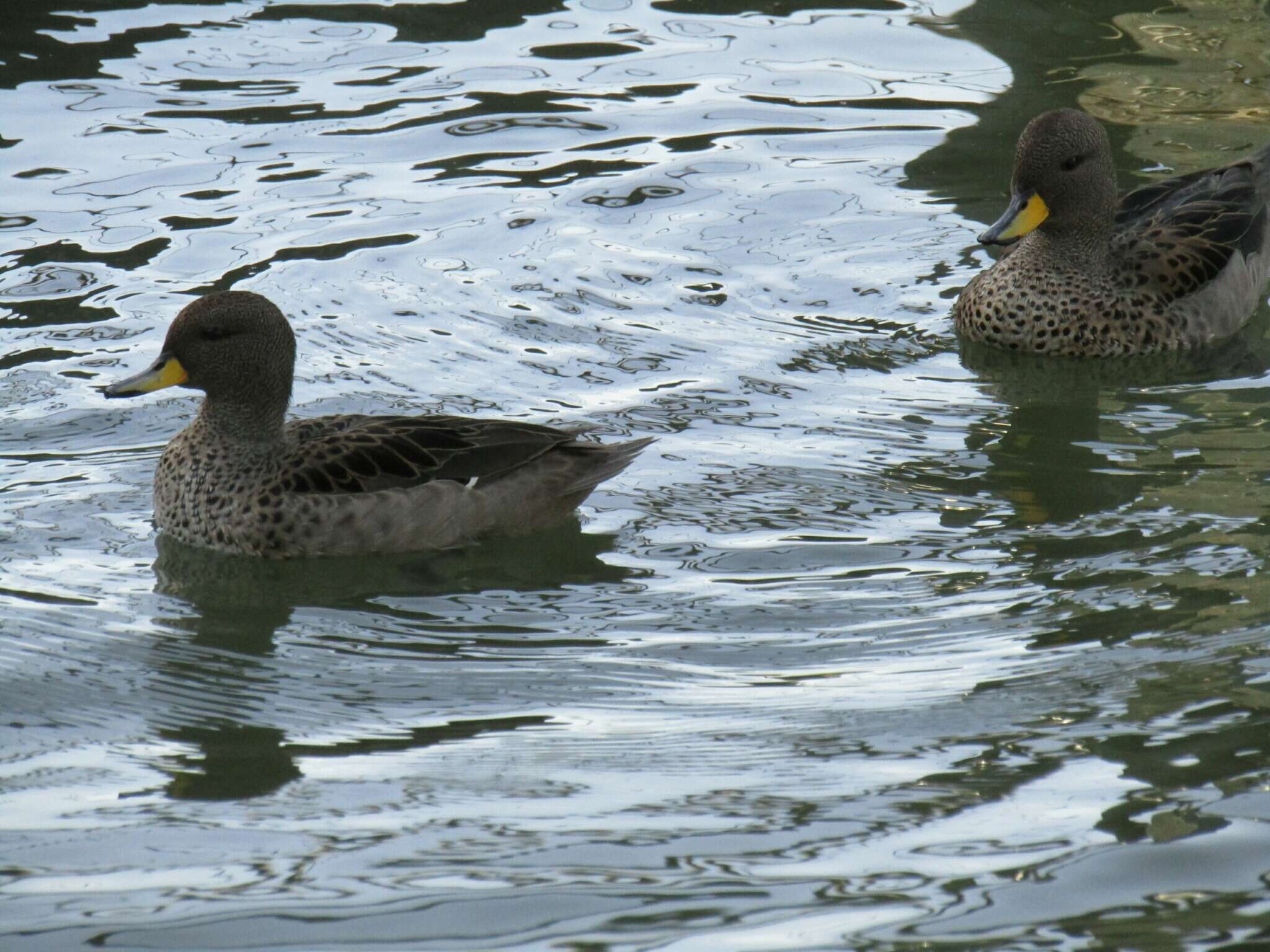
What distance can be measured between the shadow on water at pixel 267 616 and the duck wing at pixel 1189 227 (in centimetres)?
390

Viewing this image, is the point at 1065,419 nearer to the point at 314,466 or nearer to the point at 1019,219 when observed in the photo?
the point at 1019,219

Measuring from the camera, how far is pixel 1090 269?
998 centimetres

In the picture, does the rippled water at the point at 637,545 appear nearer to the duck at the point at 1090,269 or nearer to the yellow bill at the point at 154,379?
the duck at the point at 1090,269

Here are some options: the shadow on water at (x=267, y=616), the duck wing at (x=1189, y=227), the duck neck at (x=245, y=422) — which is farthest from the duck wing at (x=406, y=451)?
the duck wing at (x=1189, y=227)

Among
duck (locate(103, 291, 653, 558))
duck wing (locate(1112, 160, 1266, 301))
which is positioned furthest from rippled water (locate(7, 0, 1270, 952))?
duck wing (locate(1112, 160, 1266, 301))

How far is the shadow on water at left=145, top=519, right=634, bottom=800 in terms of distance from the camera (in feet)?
18.6

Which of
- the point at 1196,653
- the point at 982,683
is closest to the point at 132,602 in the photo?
the point at 982,683

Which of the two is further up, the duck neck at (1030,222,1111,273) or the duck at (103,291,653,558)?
the duck neck at (1030,222,1111,273)

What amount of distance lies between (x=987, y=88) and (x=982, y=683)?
8.03 metres

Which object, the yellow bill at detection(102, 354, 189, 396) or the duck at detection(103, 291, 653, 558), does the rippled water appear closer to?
the duck at detection(103, 291, 653, 558)

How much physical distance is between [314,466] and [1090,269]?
179 inches

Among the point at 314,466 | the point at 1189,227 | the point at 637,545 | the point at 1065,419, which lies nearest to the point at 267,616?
the point at 314,466

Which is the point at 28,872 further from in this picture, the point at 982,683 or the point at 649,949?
the point at 982,683

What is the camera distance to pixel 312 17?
14.2 meters
